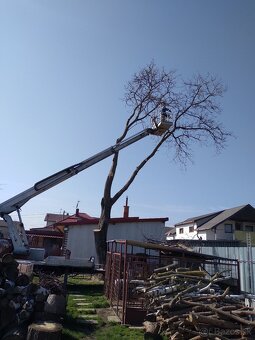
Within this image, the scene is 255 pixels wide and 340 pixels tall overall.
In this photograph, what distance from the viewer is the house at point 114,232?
24.7 metres

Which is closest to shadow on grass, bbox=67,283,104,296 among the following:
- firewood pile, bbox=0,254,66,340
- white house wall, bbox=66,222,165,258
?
firewood pile, bbox=0,254,66,340

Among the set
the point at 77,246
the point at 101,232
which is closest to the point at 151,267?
the point at 101,232

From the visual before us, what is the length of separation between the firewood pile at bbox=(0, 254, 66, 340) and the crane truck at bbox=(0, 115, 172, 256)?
438 centimetres

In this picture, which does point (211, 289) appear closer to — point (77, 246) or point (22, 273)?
point (22, 273)

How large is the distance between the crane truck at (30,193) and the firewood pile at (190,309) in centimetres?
566

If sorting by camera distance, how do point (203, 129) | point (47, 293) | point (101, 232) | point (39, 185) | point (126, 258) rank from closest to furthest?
point (47, 293)
point (126, 258)
point (39, 185)
point (101, 232)
point (203, 129)

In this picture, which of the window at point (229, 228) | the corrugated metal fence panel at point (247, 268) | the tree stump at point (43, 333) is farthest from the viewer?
the window at point (229, 228)

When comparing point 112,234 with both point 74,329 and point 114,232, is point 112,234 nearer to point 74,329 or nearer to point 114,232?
point 114,232

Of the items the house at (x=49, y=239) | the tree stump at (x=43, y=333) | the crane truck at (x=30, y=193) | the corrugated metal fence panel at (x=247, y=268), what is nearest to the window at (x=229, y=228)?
the house at (x=49, y=239)

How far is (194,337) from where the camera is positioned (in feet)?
27.8

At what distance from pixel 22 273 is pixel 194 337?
5.04 m

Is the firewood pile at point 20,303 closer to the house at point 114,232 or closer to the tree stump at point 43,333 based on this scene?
the tree stump at point 43,333

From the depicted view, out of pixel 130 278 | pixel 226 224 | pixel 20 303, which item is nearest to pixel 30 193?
pixel 130 278

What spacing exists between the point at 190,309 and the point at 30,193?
874cm
